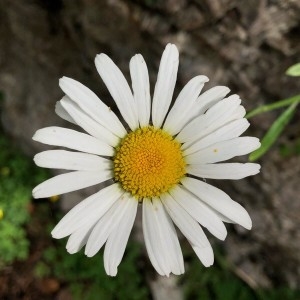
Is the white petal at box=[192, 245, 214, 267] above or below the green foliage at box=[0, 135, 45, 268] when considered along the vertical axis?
above

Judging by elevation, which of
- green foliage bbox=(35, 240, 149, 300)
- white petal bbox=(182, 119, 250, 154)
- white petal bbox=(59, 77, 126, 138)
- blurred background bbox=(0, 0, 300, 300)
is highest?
white petal bbox=(182, 119, 250, 154)

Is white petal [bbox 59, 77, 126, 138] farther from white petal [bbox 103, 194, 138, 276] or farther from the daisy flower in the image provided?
white petal [bbox 103, 194, 138, 276]

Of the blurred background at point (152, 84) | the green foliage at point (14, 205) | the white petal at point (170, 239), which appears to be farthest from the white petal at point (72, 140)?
the green foliage at point (14, 205)

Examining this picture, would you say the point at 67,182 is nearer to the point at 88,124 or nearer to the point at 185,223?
the point at 88,124

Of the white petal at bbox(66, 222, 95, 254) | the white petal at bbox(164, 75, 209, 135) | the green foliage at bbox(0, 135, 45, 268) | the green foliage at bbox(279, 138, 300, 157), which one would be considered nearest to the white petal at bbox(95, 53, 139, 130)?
the white petal at bbox(164, 75, 209, 135)

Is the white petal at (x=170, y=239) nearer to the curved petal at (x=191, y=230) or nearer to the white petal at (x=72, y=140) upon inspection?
the curved petal at (x=191, y=230)

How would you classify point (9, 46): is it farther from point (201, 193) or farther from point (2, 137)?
point (201, 193)

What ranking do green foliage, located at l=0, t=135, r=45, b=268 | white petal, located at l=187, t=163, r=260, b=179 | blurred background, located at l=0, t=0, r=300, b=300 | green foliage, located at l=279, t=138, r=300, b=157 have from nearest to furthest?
white petal, located at l=187, t=163, r=260, b=179
blurred background, located at l=0, t=0, r=300, b=300
green foliage, located at l=279, t=138, r=300, b=157
green foliage, located at l=0, t=135, r=45, b=268
